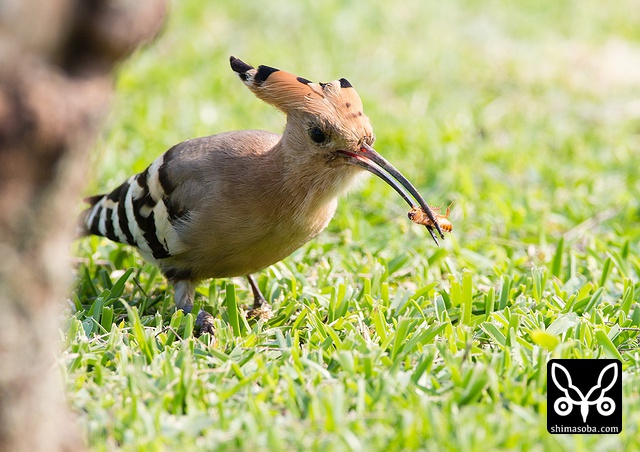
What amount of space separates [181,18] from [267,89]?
13.7 ft

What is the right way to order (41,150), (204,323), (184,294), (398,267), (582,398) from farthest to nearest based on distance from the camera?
(398,267), (184,294), (204,323), (582,398), (41,150)

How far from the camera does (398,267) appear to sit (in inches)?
144

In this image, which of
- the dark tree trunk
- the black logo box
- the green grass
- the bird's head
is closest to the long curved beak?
the bird's head

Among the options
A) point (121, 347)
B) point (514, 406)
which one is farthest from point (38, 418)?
point (514, 406)

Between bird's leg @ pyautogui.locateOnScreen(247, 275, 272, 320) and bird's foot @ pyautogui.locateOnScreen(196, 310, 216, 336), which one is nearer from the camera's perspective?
bird's foot @ pyautogui.locateOnScreen(196, 310, 216, 336)

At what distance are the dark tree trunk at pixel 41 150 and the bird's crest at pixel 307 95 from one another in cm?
142

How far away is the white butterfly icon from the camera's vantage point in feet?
7.84

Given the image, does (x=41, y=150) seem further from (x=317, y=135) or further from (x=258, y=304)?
(x=258, y=304)

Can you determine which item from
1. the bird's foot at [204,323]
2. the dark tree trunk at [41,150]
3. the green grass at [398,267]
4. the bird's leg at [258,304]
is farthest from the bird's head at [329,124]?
the dark tree trunk at [41,150]

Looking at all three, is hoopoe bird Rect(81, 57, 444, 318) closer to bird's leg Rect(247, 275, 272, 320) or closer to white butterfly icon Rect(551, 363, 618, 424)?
bird's leg Rect(247, 275, 272, 320)

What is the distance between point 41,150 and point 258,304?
1.89m

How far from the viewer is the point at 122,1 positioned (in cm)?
168

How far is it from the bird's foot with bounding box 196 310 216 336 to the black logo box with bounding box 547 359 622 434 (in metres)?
1.23

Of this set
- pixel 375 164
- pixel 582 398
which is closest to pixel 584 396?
pixel 582 398
